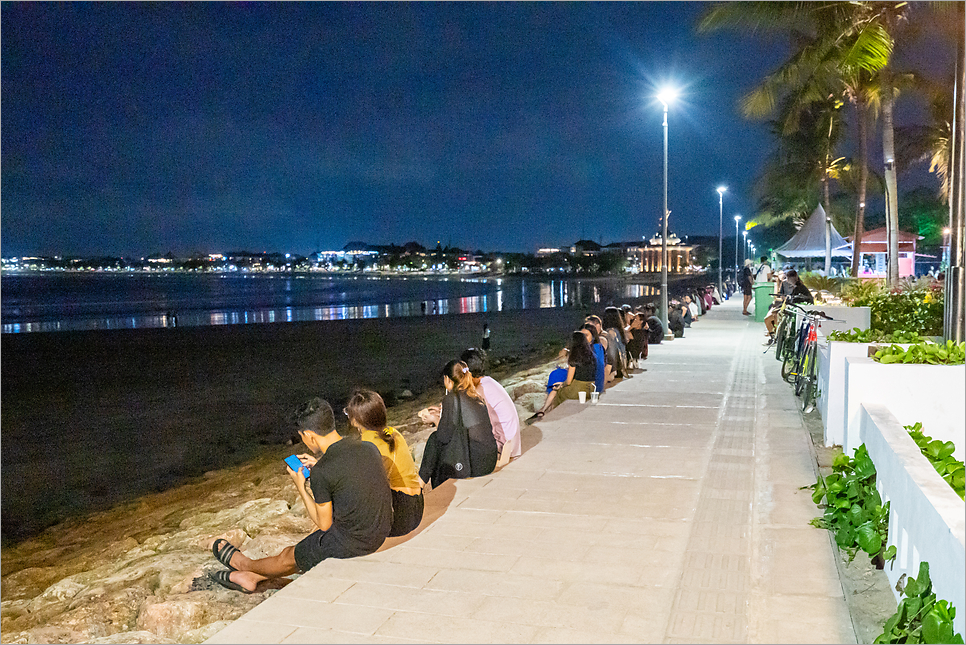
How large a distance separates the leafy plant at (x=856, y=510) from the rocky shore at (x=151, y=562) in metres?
3.87

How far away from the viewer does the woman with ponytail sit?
7039mm

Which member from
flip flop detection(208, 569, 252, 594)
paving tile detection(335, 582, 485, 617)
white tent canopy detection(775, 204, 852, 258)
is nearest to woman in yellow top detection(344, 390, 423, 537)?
paving tile detection(335, 582, 485, 617)

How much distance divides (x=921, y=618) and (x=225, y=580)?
4.14 meters

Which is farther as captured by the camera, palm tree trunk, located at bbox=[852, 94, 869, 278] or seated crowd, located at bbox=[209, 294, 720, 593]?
palm tree trunk, located at bbox=[852, 94, 869, 278]

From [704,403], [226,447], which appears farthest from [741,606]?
[226,447]

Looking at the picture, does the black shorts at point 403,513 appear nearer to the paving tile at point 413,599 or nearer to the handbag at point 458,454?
the paving tile at point 413,599

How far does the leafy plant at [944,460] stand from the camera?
440 cm

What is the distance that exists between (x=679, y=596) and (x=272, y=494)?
19.3ft

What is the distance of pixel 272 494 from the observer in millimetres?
9281

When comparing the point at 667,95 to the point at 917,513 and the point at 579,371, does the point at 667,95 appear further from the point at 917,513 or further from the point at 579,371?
the point at 917,513

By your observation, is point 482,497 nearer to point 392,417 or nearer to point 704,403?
Answer: point 704,403

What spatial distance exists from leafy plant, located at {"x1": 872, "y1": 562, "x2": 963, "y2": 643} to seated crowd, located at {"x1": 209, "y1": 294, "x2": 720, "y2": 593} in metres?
2.97

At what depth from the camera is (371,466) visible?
512 cm

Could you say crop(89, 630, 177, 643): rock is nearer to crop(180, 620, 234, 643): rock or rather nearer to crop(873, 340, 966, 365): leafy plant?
crop(180, 620, 234, 643): rock
